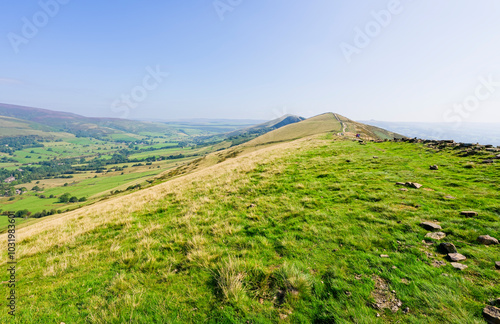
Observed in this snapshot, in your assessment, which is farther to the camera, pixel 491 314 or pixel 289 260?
pixel 289 260

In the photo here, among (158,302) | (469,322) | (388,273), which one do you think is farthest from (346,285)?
(158,302)

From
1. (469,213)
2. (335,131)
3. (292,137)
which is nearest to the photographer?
(469,213)

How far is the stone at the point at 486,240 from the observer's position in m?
5.69

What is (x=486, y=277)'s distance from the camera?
4637 millimetres

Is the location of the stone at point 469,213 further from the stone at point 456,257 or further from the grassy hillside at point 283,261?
the stone at point 456,257

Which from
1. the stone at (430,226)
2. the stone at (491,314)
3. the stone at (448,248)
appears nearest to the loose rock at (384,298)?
the stone at (491,314)

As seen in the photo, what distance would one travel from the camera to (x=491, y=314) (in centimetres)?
362

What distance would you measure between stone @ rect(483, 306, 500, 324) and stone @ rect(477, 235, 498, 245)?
3.16 metres

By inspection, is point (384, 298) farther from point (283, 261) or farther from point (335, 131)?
point (335, 131)

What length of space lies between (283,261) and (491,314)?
446 centimetres

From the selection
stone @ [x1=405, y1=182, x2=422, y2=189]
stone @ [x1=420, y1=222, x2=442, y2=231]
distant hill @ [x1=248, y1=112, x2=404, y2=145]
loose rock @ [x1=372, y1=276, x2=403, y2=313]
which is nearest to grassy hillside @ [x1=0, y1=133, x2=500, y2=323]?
loose rock @ [x1=372, y1=276, x2=403, y2=313]

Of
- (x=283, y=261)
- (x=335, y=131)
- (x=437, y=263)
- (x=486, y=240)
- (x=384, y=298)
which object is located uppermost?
(x=335, y=131)

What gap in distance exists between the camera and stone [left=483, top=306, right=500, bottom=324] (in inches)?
139

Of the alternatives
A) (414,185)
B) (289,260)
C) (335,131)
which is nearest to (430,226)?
(414,185)
